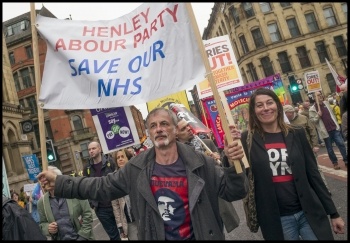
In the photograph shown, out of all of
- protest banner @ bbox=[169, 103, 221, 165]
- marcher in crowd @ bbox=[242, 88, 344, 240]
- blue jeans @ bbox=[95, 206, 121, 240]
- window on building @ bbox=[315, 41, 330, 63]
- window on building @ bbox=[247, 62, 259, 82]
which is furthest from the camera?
window on building @ bbox=[247, 62, 259, 82]

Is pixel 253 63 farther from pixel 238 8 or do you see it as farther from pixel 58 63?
pixel 58 63

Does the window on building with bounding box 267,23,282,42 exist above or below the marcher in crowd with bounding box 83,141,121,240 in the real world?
above

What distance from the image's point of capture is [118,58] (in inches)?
129

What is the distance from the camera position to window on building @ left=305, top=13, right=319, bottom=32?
131ft

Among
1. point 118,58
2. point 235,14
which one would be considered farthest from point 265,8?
point 118,58

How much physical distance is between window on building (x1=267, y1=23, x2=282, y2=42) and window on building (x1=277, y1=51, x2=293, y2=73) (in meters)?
1.84

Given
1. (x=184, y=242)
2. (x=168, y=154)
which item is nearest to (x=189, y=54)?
(x=168, y=154)

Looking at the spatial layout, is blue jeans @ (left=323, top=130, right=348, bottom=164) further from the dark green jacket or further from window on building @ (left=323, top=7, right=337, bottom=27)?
window on building @ (left=323, top=7, right=337, bottom=27)

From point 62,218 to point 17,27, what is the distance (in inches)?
1907

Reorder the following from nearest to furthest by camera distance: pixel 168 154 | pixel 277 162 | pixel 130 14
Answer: pixel 168 154
pixel 277 162
pixel 130 14

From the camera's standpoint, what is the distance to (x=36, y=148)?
43.5 m

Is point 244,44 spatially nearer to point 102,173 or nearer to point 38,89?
point 102,173

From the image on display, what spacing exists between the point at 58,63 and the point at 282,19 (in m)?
40.6

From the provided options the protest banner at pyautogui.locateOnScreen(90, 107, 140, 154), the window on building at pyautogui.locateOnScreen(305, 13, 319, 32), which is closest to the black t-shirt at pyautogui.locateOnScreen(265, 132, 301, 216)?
the protest banner at pyautogui.locateOnScreen(90, 107, 140, 154)
